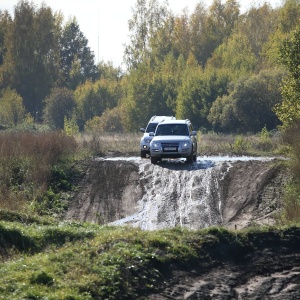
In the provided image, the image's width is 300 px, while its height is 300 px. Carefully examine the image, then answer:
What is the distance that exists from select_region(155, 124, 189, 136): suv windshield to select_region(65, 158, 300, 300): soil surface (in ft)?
4.47

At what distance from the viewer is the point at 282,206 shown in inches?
971

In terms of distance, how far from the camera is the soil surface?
1441 cm

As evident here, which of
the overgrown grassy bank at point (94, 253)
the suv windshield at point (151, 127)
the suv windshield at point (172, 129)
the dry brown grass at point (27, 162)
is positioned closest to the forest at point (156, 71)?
the suv windshield at point (151, 127)

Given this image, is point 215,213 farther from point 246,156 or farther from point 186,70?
point 186,70

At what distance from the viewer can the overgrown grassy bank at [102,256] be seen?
12.5 m

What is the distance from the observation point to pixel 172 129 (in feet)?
115

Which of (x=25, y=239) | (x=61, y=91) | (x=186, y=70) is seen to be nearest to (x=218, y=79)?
(x=186, y=70)

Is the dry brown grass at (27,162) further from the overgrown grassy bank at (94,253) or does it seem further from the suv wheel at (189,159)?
the suv wheel at (189,159)

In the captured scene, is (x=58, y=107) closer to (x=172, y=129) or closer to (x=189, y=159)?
(x=172, y=129)

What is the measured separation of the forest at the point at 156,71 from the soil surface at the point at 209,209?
30.0 meters

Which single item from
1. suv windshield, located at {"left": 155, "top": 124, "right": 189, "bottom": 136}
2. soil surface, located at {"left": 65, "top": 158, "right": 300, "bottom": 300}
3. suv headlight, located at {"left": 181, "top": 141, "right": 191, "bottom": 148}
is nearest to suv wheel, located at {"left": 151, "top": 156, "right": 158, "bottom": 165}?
soil surface, located at {"left": 65, "top": 158, "right": 300, "bottom": 300}

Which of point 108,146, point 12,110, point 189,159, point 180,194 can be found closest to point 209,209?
point 180,194

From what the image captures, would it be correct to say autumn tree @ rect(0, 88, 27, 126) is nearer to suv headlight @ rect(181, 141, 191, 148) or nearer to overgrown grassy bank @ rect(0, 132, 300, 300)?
suv headlight @ rect(181, 141, 191, 148)

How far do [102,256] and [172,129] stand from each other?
21032 millimetres
